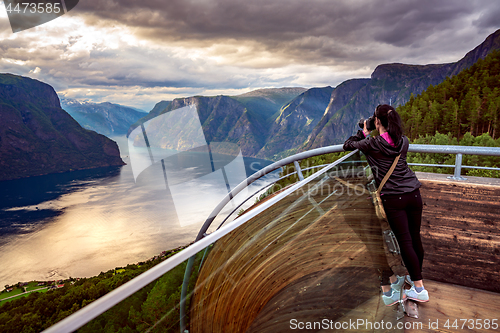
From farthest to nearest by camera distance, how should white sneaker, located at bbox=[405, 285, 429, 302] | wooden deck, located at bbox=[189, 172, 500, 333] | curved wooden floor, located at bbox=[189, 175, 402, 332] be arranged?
white sneaker, located at bbox=[405, 285, 429, 302] < wooden deck, located at bbox=[189, 172, 500, 333] < curved wooden floor, located at bbox=[189, 175, 402, 332]

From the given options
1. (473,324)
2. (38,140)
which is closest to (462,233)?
(473,324)

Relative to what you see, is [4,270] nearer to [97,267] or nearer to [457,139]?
[97,267]

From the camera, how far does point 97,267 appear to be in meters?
61.7

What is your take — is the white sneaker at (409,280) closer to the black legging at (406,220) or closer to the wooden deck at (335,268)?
the black legging at (406,220)

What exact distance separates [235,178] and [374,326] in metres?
107

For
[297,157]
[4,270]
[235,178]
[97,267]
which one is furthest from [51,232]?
[297,157]

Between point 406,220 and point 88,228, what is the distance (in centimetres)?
8882

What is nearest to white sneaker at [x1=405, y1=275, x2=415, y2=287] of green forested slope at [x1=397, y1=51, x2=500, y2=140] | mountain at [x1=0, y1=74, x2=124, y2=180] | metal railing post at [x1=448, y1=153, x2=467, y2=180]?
metal railing post at [x1=448, y1=153, x2=467, y2=180]

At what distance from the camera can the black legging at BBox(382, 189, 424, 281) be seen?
2301 millimetres

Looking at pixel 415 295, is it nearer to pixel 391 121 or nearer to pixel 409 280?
pixel 409 280

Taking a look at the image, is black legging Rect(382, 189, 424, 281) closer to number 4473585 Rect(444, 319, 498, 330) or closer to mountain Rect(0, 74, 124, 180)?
number 4473585 Rect(444, 319, 498, 330)

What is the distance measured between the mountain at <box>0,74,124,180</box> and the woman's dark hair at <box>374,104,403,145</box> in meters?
186

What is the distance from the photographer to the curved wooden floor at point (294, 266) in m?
1.51

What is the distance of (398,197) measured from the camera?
2.30m
